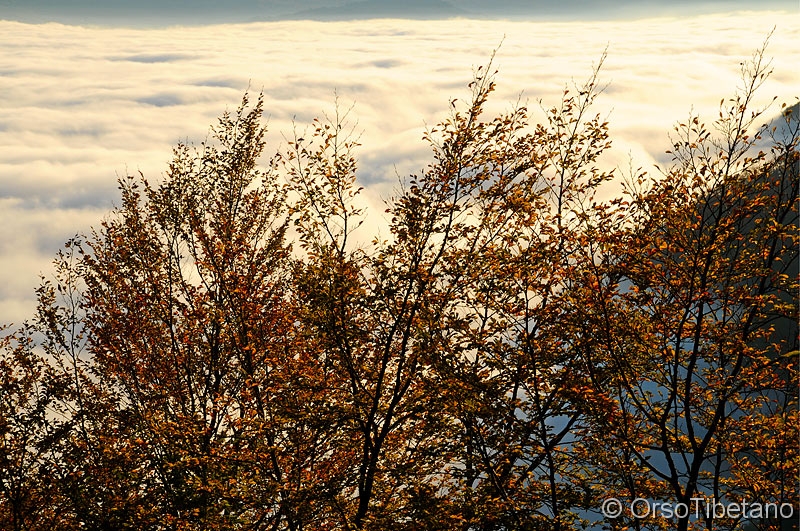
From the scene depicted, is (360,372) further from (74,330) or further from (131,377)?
(74,330)

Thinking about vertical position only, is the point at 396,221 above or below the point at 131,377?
above

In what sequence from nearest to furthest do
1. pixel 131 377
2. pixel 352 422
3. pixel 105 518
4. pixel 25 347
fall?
pixel 352 422, pixel 105 518, pixel 131 377, pixel 25 347

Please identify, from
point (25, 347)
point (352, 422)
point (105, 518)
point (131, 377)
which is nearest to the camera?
point (352, 422)

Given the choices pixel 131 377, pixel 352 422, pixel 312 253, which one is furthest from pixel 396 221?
pixel 131 377

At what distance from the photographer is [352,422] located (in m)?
16.4

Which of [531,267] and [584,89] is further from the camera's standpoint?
[584,89]

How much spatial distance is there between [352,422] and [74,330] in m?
14.0

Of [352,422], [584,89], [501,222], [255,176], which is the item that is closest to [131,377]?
[255,176]

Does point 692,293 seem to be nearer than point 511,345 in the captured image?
Yes

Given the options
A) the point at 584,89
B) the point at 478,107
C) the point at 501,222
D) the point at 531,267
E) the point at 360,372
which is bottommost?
the point at 360,372

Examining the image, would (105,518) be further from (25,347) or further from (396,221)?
(396,221)

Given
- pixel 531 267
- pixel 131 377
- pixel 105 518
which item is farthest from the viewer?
pixel 131 377

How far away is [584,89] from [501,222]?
13.4ft

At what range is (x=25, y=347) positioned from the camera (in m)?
25.8
